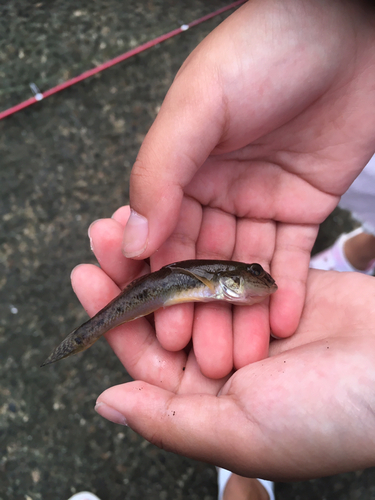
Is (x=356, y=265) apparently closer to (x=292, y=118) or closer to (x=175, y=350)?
(x=292, y=118)

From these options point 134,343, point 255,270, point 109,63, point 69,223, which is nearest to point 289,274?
point 255,270

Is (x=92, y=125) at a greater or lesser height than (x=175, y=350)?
greater

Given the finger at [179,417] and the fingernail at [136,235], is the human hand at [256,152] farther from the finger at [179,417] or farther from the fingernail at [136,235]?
the finger at [179,417]

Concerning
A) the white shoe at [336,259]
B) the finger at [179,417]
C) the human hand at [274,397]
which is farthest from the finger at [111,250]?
the white shoe at [336,259]

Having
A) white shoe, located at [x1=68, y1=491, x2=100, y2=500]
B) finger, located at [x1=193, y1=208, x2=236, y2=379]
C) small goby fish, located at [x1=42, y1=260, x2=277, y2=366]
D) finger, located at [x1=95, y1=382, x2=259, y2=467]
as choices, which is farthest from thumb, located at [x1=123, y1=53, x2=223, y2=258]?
white shoe, located at [x1=68, y1=491, x2=100, y2=500]

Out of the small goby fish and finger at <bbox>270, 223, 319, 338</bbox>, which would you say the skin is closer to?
finger at <bbox>270, 223, 319, 338</bbox>

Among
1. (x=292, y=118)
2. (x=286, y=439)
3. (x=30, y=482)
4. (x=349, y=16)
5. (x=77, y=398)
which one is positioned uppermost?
(x=349, y=16)

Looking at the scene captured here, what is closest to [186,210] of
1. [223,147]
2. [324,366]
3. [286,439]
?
[223,147]
